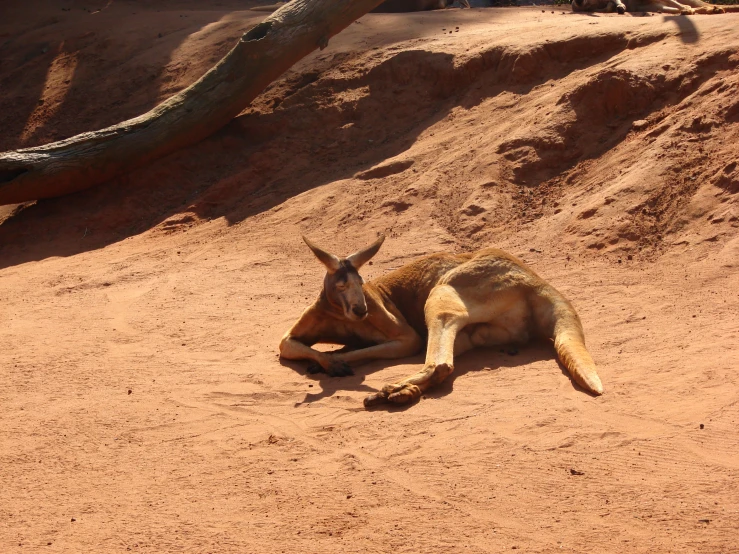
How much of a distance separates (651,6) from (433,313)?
31.5ft

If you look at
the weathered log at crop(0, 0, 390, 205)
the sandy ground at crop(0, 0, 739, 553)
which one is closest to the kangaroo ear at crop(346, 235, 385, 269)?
the sandy ground at crop(0, 0, 739, 553)

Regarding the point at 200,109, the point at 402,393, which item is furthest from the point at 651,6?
the point at 402,393

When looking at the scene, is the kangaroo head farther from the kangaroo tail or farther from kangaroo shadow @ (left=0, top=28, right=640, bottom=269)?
kangaroo shadow @ (left=0, top=28, right=640, bottom=269)

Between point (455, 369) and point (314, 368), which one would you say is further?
point (314, 368)

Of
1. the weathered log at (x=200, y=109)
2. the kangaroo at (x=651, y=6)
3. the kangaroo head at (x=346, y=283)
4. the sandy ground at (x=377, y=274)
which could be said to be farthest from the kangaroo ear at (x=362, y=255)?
the kangaroo at (x=651, y=6)

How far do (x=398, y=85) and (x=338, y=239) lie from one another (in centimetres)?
337

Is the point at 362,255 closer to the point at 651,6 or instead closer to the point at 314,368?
the point at 314,368

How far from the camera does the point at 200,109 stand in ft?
40.1

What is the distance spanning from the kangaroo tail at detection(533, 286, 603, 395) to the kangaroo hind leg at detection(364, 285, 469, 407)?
56 centimetres

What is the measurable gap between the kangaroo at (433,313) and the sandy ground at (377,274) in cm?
21

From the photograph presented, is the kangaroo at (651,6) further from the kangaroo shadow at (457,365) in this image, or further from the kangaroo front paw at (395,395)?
the kangaroo front paw at (395,395)

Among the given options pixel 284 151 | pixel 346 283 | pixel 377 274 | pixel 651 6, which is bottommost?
pixel 377 274

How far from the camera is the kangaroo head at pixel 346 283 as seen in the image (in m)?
6.24

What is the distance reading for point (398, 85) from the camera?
40.1 ft
